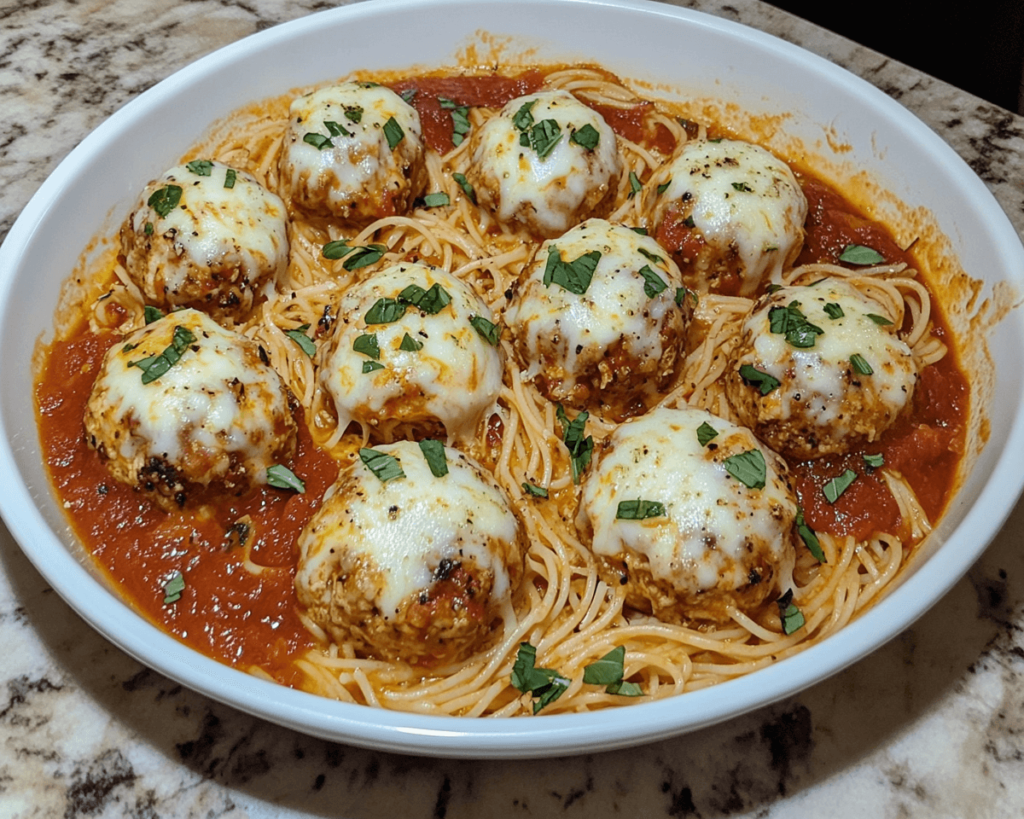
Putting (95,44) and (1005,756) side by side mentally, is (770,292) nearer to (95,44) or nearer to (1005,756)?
(1005,756)

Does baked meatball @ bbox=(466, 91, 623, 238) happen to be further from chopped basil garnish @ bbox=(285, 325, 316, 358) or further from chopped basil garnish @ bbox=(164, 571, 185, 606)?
chopped basil garnish @ bbox=(164, 571, 185, 606)

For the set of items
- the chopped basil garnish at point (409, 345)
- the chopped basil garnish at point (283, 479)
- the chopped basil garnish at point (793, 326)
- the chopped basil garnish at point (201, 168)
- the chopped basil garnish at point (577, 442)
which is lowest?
the chopped basil garnish at point (283, 479)

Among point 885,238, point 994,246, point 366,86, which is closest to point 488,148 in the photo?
point 366,86

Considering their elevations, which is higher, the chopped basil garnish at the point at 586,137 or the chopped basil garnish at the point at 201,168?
the chopped basil garnish at the point at 586,137

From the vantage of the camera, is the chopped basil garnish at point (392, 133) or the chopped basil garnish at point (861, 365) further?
the chopped basil garnish at point (392, 133)

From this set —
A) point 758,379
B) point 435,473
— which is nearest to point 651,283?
point 758,379

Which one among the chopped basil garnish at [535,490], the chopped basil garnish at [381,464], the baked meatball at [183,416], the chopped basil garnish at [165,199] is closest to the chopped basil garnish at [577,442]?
the chopped basil garnish at [535,490]

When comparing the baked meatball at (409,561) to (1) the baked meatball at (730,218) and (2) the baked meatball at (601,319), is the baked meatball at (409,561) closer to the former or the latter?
(2) the baked meatball at (601,319)

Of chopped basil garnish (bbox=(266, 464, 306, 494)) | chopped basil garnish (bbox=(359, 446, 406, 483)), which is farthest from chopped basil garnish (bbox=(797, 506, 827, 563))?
chopped basil garnish (bbox=(266, 464, 306, 494))
